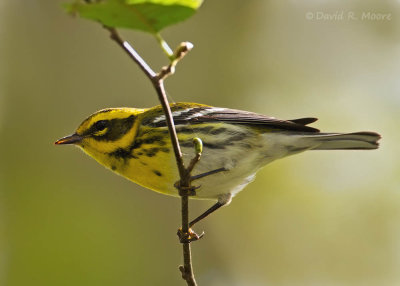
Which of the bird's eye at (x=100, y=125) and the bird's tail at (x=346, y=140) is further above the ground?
the bird's eye at (x=100, y=125)

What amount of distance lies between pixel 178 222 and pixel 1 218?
2181 millimetres

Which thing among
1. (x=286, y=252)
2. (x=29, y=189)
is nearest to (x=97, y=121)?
(x=29, y=189)

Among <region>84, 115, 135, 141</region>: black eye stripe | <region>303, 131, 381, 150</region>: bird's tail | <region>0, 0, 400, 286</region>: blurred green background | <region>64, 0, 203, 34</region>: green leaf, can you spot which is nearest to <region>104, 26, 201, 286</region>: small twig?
<region>64, 0, 203, 34</region>: green leaf

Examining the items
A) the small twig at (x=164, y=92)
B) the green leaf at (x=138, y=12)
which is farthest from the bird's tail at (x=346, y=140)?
the green leaf at (x=138, y=12)

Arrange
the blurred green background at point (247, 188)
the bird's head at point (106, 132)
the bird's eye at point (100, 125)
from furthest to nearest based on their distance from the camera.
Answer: the blurred green background at point (247, 188)
the bird's eye at point (100, 125)
the bird's head at point (106, 132)

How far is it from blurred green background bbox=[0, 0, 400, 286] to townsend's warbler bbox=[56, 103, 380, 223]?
2.71 m

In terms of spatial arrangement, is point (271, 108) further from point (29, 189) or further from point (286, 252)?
point (29, 189)

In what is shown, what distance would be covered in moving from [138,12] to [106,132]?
2.14m

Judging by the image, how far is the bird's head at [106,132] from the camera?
3399 mm

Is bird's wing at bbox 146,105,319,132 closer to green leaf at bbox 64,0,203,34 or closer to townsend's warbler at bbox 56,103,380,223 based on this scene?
townsend's warbler at bbox 56,103,380,223

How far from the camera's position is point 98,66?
25.4ft

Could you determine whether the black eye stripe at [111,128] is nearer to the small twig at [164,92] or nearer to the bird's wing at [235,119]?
the bird's wing at [235,119]

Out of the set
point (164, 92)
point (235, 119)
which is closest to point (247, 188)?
point (235, 119)

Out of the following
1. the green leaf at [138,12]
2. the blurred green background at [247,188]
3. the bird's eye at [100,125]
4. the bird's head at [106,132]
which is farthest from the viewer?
the blurred green background at [247,188]
